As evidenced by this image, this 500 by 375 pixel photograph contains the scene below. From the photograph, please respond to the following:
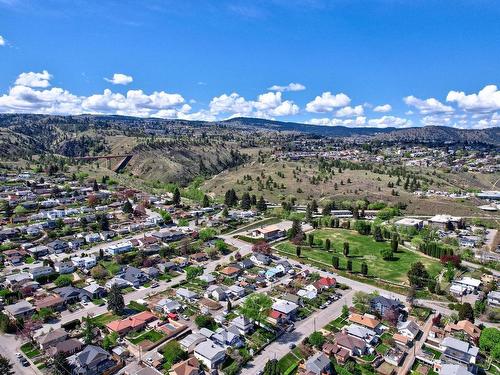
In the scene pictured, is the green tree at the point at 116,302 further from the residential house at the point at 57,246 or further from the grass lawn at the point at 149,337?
the residential house at the point at 57,246

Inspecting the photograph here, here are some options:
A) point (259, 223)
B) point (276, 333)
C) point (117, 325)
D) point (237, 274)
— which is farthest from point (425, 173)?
point (117, 325)

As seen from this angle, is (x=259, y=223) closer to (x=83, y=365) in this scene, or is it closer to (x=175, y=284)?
(x=175, y=284)

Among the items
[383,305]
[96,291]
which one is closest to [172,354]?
[96,291]

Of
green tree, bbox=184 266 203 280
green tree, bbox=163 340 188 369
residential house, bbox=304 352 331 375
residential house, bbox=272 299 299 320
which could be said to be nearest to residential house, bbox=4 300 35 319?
green tree, bbox=163 340 188 369

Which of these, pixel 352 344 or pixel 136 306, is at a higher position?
pixel 352 344

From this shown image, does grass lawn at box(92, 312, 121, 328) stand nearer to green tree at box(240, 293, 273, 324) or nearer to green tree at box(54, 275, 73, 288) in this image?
green tree at box(54, 275, 73, 288)

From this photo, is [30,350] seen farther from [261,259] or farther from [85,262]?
[261,259]
